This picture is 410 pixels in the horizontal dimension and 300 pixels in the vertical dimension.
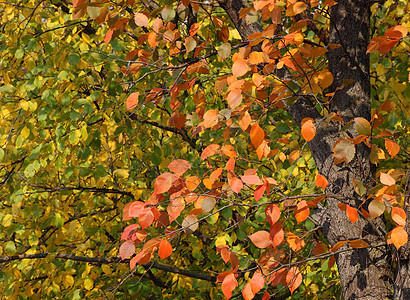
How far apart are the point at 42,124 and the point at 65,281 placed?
123 cm

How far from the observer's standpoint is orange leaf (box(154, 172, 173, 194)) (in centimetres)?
192

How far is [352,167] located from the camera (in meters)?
2.36

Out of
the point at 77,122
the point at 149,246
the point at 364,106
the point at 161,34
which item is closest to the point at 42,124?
the point at 77,122

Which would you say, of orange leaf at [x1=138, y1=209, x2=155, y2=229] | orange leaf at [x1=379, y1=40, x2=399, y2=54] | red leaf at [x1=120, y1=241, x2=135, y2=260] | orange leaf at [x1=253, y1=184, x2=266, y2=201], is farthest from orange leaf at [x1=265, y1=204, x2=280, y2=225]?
orange leaf at [x1=379, y1=40, x2=399, y2=54]

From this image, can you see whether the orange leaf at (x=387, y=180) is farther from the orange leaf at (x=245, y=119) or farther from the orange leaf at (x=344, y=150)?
the orange leaf at (x=245, y=119)

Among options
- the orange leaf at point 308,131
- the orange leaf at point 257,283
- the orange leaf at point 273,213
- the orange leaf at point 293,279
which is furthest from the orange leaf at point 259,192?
the orange leaf at point 293,279

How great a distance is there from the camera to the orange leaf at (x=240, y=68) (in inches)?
76.1

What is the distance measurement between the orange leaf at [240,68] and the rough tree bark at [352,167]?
1.59 ft

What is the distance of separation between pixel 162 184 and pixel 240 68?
23.2 inches

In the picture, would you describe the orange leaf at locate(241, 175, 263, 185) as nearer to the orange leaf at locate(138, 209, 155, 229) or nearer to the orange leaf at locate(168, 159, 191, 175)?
the orange leaf at locate(168, 159, 191, 175)

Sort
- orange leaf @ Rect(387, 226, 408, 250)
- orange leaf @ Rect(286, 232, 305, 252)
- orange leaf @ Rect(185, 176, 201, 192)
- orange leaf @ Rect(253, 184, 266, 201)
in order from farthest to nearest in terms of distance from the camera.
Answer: orange leaf @ Rect(286, 232, 305, 252), orange leaf @ Rect(185, 176, 201, 192), orange leaf @ Rect(253, 184, 266, 201), orange leaf @ Rect(387, 226, 408, 250)

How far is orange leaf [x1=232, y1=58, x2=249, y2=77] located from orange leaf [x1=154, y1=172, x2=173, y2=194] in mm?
520

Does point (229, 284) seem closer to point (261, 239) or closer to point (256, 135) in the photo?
point (261, 239)

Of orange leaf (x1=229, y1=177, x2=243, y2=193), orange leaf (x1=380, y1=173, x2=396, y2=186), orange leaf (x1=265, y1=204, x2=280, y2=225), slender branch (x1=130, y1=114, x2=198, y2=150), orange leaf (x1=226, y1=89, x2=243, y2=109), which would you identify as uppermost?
orange leaf (x1=226, y1=89, x2=243, y2=109)
